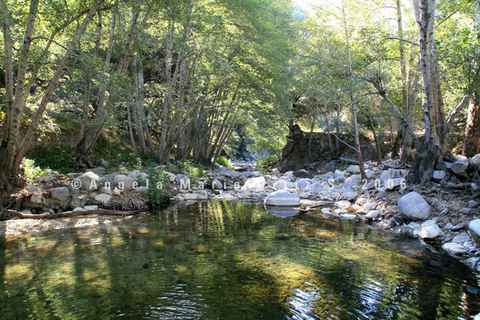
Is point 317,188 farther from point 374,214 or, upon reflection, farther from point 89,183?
point 89,183

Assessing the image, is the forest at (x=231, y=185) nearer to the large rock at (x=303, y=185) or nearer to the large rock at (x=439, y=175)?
the large rock at (x=439, y=175)

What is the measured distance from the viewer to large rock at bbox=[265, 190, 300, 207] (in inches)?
451

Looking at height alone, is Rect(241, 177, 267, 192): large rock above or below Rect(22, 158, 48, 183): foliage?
below

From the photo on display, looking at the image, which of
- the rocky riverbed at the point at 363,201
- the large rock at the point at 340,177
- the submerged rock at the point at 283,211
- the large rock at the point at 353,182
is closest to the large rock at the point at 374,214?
the rocky riverbed at the point at 363,201

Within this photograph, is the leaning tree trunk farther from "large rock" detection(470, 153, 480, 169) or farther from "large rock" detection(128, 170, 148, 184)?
"large rock" detection(128, 170, 148, 184)

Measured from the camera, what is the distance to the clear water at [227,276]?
420 centimetres

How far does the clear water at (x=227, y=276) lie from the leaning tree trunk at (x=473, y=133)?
528 cm

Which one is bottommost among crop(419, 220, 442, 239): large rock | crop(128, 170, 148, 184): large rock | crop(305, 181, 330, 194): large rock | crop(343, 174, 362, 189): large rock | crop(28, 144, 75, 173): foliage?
crop(419, 220, 442, 239): large rock

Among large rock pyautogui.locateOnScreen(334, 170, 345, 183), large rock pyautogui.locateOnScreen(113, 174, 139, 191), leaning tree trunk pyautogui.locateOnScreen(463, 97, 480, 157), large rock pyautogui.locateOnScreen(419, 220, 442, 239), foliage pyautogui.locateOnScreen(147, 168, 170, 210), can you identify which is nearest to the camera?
large rock pyautogui.locateOnScreen(419, 220, 442, 239)

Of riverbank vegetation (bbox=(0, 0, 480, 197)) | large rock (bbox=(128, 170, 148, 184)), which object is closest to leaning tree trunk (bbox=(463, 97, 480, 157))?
riverbank vegetation (bbox=(0, 0, 480, 197))

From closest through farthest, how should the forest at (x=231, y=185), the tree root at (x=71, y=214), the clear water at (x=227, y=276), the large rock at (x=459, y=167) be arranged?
1. the clear water at (x=227, y=276)
2. the forest at (x=231, y=185)
3. the tree root at (x=71, y=214)
4. the large rock at (x=459, y=167)

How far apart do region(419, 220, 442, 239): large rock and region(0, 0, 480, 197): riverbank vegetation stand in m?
2.20

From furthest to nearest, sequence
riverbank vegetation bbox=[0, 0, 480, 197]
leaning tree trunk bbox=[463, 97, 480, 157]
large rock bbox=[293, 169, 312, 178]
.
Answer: large rock bbox=[293, 169, 312, 178]
leaning tree trunk bbox=[463, 97, 480, 157]
riverbank vegetation bbox=[0, 0, 480, 197]

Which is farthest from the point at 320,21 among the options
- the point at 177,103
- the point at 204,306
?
the point at 204,306
